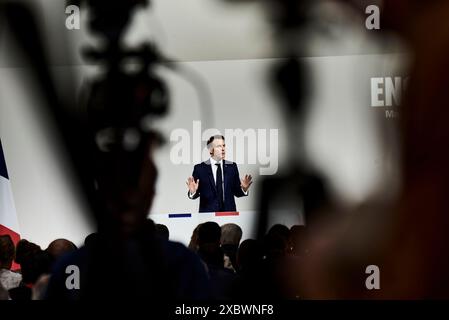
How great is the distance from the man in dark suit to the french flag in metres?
0.71

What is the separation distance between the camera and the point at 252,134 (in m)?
1.79

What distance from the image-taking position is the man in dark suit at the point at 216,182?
5.81 feet

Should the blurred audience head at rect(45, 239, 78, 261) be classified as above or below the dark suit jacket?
below

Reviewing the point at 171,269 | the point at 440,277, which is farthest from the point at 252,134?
the point at 440,277

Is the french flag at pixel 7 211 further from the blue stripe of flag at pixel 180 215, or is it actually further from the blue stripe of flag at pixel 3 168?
the blue stripe of flag at pixel 180 215

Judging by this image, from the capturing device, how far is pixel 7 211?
1.82 metres

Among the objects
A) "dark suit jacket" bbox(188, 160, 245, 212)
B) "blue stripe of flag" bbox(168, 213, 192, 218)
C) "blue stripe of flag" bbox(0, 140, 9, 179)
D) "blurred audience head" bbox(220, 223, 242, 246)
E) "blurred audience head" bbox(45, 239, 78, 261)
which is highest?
"blue stripe of flag" bbox(0, 140, 9, 179)

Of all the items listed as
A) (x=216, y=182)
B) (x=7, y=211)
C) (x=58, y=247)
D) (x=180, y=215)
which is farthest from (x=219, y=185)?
(x=7, y=211)

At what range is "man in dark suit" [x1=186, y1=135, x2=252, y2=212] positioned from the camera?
5.81ft

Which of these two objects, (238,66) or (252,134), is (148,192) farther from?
(238,66)

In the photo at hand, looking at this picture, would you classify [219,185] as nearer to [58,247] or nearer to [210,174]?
[210,174]

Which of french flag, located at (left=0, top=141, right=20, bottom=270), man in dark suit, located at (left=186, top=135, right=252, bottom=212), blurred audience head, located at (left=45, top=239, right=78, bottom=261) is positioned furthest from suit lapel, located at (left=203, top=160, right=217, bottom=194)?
french flag, located at (left=0, top=141, right=20, bottom=270)

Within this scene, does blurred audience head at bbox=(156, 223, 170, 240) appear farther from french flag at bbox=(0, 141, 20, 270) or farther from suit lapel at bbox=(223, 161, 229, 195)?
french flag at bbox=(0, 141, 20, 270)
